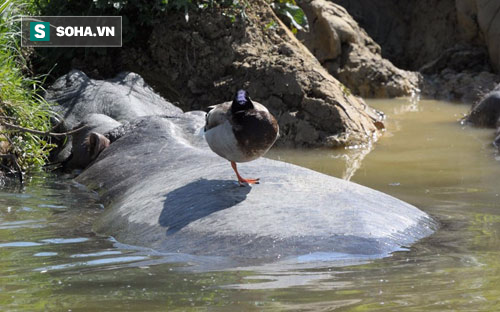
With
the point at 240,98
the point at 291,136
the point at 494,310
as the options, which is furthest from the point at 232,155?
the point at 291,136

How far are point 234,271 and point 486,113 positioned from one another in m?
7.15

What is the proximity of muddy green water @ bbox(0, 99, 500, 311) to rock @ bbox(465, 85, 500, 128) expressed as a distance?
3337 millimetres

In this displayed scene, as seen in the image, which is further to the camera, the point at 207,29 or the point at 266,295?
the point at 207,29

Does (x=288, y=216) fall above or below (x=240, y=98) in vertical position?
below

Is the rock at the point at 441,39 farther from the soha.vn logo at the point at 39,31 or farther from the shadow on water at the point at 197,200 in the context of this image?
the shadow on water at the point at 197,200

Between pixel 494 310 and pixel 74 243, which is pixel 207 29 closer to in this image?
pixel 74 243

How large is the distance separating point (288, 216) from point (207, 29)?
5675mm

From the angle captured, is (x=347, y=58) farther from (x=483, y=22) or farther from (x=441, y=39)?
(x=441, y=39)

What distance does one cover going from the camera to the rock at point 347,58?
43.5 feet

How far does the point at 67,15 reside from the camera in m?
9.91

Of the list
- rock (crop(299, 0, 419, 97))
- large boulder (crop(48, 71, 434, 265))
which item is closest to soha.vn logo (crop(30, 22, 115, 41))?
large boulder (crop(48, 71, 434, 265))

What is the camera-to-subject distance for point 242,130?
4949 millimetres

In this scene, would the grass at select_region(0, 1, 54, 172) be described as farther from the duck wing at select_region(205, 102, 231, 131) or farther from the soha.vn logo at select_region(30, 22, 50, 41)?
the duck wing at select_region(205, 102, 231, 131)

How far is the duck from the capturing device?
16.2ft
